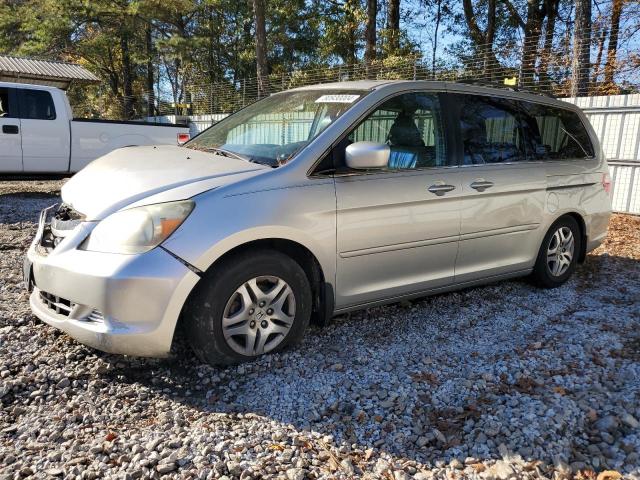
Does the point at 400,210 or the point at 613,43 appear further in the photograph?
the point at 613,43

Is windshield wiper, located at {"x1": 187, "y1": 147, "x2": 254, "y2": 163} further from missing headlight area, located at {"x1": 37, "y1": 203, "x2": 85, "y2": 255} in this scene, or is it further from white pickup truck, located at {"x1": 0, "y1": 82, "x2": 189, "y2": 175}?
white pickup truck, located at {"x1": 0, "y1": 82, "x2": 189, "y2": 175}

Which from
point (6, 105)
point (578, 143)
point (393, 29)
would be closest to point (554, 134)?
point (578, 143)

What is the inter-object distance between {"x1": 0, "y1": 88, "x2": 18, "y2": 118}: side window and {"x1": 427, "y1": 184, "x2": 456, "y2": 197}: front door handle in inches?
323

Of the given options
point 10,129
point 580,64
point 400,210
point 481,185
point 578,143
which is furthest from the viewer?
point 580,64

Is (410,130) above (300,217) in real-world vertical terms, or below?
above

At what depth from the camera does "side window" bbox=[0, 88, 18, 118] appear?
Answer: 356 inches

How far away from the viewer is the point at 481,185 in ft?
13.4

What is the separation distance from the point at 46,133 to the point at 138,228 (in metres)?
7.88

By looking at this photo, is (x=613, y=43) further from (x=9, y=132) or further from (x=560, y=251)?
(x=9, y=132)

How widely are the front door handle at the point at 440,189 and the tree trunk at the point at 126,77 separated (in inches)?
1092

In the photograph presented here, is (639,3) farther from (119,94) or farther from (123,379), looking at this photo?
(119,94)

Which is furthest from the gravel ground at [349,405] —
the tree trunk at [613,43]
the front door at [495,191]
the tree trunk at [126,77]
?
the tree trunk at [126,77]

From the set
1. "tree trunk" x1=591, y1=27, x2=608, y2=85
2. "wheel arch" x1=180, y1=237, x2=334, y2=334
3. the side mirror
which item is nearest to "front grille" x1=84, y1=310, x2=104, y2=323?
"wheel arch" x1=180, y1=237, x2=334, y2=334

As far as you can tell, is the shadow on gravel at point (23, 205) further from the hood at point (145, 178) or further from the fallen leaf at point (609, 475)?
the fallen leaf at point (609, 475)
